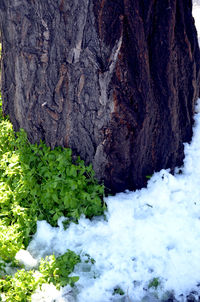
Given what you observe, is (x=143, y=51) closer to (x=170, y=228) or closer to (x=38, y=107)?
(x=38, y=107)

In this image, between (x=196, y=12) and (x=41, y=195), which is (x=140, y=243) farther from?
(x=196, y=12)

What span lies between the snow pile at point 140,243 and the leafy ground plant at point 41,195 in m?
0.09

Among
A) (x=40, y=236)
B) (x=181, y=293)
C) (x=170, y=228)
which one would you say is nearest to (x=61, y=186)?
(x=40, y=236)

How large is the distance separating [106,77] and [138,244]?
1.36 m

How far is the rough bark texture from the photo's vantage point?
8.09ft

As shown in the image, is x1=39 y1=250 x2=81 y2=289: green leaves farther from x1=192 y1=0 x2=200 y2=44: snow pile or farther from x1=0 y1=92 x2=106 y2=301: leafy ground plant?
x1=192 y1=0 x2=200 y2=44: snow pile

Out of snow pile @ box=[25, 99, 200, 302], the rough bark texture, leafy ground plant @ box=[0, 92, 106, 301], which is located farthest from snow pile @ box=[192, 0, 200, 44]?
leafy ground plant @ box=[0, 92, 106, 301]

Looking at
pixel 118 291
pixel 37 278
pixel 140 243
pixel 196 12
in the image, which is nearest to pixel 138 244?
pixel 140 243

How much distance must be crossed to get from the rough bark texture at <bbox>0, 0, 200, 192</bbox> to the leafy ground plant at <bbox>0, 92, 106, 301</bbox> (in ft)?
0.52

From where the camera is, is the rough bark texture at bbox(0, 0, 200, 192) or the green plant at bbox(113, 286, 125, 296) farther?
the rough bark texture at bbox(0, 0, 200, 192)

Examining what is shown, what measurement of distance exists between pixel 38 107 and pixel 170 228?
1.60m

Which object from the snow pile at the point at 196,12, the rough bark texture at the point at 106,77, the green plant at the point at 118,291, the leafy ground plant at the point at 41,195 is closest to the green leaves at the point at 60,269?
the leafy ground plant at the point at 41,195

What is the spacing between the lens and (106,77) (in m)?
2.53

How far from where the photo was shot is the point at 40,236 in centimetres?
268
